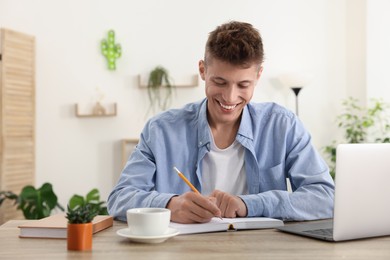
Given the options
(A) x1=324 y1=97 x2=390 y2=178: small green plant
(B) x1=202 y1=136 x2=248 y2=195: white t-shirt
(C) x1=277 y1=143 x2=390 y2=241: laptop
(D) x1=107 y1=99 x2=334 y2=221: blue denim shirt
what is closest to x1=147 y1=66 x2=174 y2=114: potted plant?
(A) x1=324 y1=97 x2=390 y2=178: small green plant

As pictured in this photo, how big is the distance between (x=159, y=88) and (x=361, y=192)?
3.98 metres

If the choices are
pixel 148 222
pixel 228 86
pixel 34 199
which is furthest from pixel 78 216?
pixel 34 199

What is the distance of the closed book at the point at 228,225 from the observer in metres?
1.70

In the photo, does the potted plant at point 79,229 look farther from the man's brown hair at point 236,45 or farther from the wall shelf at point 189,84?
the wall shelf at point 189,84

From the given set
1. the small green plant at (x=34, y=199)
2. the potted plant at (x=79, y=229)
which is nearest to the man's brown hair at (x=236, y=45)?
the potted plant at (x=79, y=229)

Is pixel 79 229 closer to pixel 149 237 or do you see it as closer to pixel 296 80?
pixel 149 237

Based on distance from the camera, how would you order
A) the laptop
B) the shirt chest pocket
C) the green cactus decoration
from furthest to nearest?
the green cactus decoration → the shirt chest pocket → the laptop

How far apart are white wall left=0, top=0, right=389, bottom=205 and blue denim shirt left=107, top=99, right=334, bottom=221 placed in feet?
10.3

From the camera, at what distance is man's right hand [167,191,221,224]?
1.73 m

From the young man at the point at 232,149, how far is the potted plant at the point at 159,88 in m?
3.00

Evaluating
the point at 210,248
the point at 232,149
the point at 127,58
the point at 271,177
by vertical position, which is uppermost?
the point at 127,58

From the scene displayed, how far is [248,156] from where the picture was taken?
2244 millimetres

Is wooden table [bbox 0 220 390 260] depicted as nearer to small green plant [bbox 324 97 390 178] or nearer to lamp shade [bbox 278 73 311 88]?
lamp shade [bbox 278 73 311 88]

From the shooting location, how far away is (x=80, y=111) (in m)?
5.44
